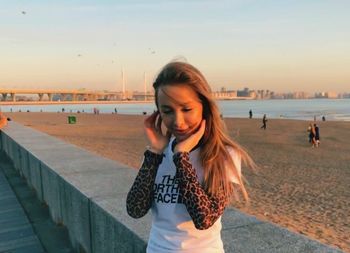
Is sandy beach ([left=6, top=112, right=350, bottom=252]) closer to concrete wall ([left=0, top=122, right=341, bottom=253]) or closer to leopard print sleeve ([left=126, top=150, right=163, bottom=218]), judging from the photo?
concrete wall ([left=0, top=122, right=341, bottom=253])

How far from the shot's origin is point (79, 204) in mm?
3445

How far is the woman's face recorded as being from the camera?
1661mm


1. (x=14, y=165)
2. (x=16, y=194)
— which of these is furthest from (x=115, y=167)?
(x=14, y=165)

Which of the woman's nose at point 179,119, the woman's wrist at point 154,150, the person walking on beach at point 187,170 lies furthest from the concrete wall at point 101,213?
the woman's nose at point 179,119

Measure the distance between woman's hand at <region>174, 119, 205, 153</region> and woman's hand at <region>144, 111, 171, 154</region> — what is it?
14 cm

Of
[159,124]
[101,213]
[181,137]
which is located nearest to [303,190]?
[101,213]

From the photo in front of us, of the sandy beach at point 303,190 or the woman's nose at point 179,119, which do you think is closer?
the woman's nose at point 179,119

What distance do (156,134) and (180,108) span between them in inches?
9.0

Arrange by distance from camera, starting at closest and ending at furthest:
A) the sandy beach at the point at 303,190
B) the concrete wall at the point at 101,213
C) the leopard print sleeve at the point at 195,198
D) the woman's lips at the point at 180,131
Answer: the leopard print sleeve at the point at 195,198 → the woman's lips at the point at 180,131 → the concrete wall at the point at 101,213 → the sandy beach at the point at 303,190

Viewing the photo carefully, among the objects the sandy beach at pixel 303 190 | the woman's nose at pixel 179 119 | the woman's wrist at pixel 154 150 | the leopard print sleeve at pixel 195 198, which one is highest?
the woman's nose at pixel 179 119

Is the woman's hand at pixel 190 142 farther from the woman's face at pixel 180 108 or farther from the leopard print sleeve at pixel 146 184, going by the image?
the leopard print sleeve at pixel 146 184

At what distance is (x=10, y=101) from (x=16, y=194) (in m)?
158

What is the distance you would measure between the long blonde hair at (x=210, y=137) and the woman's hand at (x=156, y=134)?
124 mm

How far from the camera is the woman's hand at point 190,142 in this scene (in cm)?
165
